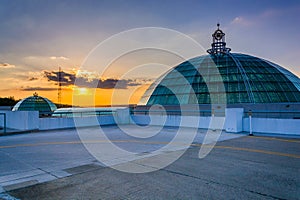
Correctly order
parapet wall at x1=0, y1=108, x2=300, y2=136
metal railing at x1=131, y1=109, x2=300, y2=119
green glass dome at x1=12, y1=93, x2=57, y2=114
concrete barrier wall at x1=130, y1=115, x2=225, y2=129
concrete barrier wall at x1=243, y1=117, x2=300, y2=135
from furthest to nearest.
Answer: green glass dome at x1=12, y1=93, x2=57, y2=114, metal railing at x1=131, y1=109, x2=300, y2=119, concrete barrier wall at x1=130, y1=115, x2=225, y2=129, parapet wall at x1=0, y1=108, x2=300, y2=136, concrete barrier wall at x1=243, y1=117, x2=300, y2=135

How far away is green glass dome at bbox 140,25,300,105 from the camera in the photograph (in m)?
23.4

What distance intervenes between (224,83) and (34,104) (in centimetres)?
3513

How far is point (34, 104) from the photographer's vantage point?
43.9 metres

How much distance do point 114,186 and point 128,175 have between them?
862mm

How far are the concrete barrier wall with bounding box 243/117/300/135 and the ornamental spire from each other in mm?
17043

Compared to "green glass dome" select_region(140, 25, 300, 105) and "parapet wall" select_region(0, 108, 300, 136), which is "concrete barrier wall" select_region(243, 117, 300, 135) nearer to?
"parapet wall" select_region(0, 108, 300, 136)

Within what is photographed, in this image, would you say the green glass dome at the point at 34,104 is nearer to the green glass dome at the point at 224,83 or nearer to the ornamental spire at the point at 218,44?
the green glass dome at the point at 224,83

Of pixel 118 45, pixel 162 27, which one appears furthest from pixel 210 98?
pixel 118 45

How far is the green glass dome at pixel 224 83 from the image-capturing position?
2341 centimetres

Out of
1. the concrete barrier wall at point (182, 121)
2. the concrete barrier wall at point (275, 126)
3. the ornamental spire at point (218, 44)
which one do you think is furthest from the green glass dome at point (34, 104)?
the concrete barrier wall at point (275, 126)

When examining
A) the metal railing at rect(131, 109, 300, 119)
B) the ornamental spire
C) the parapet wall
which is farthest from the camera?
the ornamental spire

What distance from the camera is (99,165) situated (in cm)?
741

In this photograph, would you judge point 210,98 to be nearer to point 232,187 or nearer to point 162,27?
point 162,27

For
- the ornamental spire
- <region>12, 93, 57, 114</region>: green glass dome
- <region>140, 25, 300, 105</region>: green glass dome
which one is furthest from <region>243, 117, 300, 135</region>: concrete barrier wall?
<region>12, 93, 57, 114</region>: green glass dome
